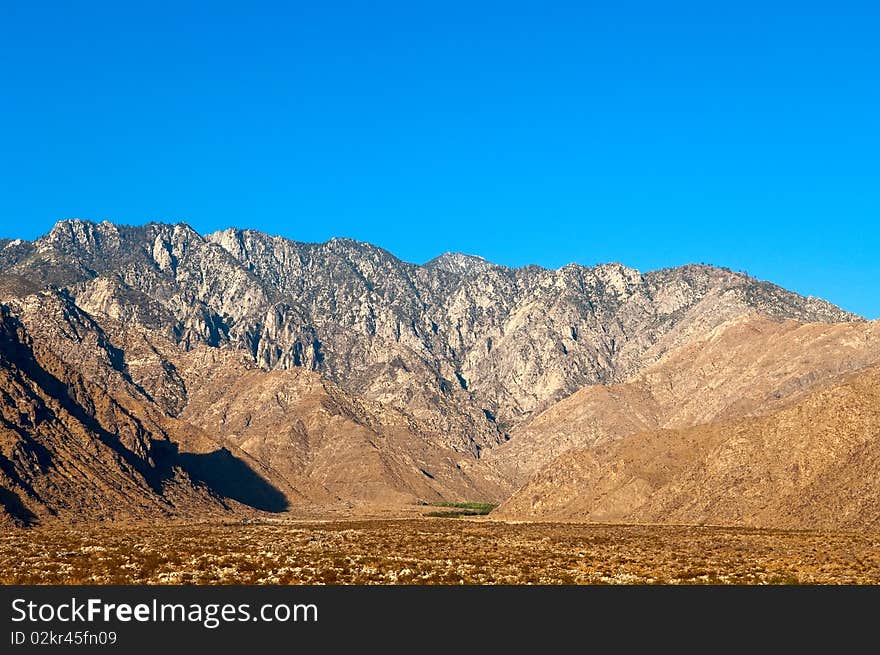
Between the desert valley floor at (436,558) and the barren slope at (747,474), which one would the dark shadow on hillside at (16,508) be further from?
the barren slope at (747,474)

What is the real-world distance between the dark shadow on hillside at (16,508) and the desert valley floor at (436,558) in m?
38.5

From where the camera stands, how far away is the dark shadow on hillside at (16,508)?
4975 inches

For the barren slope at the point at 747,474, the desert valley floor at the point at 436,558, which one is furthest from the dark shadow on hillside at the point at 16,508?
the barren slope at the point at 747,474

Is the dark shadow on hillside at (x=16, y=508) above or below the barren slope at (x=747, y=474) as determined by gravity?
below

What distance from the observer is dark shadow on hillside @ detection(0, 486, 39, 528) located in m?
126

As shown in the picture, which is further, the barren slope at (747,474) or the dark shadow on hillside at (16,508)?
the dark shadow on hillside at (16,508)

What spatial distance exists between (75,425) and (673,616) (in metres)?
148

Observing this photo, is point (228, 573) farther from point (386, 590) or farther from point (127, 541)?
point (127, 541)

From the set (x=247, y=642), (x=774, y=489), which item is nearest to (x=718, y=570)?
(x=247, y=642)

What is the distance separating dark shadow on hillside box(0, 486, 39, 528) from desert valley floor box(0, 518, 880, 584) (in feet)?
126

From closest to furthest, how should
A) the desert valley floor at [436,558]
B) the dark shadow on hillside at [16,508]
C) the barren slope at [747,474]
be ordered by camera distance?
the desert valley floor at [436,558] < the barren slope at [747,474] < the dark shadow on hillside at [16,508]

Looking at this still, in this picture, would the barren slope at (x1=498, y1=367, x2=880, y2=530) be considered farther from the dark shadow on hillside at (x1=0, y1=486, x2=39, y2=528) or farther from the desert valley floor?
the dark shadow on hillside at (x1=0, y1=486, x2=39, y2=528)

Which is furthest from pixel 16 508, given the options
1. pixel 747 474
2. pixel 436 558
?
pixel 747 474

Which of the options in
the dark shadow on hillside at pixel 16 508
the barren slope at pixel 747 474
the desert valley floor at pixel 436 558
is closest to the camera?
the desert valley floor at pixel 436 558
